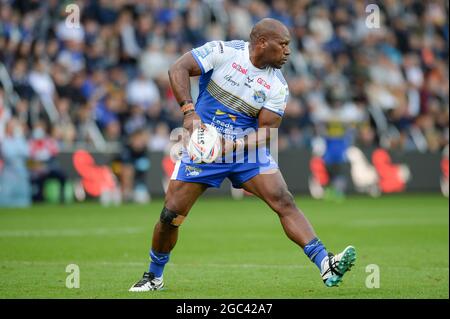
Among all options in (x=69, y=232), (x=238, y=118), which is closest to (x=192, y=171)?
(x=238, y=118)

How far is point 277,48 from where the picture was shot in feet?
32.3

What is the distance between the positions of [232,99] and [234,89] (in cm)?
11

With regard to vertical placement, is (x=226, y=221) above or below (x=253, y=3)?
below

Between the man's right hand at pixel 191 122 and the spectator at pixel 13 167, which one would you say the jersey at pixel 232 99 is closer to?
the man's right hand at pixel 191 122

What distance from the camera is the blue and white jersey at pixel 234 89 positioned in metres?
10.1

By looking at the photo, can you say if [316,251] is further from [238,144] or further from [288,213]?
[238,144]

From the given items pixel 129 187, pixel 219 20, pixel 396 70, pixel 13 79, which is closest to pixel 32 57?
pixel 13 79

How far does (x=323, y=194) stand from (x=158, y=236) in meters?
18.8

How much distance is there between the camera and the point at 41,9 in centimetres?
2597

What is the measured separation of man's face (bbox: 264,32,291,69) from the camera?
32.3 ft

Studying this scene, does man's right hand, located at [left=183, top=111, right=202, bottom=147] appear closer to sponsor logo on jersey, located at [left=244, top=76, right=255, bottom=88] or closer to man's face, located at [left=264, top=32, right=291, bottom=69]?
sponsor logo on jersey, located at [left=244, top=76, right=255, bottom=88]

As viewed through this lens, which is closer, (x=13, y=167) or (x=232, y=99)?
(x=232, y=99)

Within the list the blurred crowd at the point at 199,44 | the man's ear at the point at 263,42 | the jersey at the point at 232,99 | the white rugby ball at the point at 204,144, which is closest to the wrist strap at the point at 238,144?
the jersey at the point at 232,99
